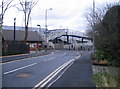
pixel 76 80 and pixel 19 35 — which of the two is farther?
pixel 19 35

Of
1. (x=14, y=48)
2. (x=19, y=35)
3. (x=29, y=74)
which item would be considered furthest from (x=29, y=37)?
(x=29, y=74)

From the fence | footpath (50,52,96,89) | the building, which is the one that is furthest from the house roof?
footpath (50,52,96,89)

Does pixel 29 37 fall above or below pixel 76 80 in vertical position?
above

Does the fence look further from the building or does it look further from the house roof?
the building

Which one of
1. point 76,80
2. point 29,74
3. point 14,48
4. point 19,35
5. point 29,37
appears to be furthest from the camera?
point 29,37

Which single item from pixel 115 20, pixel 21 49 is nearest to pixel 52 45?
pixel 21 49

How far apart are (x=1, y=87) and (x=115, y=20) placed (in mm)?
5636

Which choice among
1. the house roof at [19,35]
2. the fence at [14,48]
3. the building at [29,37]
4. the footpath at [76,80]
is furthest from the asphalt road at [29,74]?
the building at [29,37]

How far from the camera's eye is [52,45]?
8144 cm

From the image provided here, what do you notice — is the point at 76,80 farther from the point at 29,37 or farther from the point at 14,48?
the point at 29,37

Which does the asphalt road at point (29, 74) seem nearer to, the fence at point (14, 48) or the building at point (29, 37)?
the fence at point (14, 48)

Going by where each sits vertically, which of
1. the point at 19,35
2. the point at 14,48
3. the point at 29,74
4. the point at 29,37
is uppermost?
the point at 19,35

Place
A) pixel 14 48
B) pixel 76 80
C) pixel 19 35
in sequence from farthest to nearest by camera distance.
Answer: pixel 19 35 < pixel 14 48 < pixel 76 80

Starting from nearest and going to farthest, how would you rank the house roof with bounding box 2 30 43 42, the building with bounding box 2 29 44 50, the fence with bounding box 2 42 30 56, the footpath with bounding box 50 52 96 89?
the footpath with bounding box 50 52 96 89
the fence with bounding box 2 42 30 56
the house roof with bounding box 2 30 43 42
the building with bounding box 2 29 44 50
